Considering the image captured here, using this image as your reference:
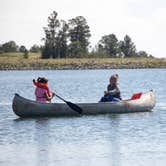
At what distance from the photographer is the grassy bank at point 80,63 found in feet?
408

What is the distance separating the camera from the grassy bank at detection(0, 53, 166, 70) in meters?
124

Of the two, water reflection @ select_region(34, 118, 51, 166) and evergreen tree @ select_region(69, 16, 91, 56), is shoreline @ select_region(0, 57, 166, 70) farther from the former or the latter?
water reflection @ select_region(34, 118, 51, 166)

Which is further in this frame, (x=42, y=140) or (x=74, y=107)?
(x=74, y=107)

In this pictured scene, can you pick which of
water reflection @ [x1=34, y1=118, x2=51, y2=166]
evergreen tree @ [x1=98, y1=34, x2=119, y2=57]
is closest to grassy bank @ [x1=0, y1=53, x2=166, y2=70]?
evergreen tree @ [x1=98, y1=34, x2=119, y2=57]

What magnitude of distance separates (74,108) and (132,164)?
10.8 metres

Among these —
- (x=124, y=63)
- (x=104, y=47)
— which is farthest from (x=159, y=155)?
(x=104, y=47)

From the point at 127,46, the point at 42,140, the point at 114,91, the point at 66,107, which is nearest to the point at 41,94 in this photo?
the point at 66,107

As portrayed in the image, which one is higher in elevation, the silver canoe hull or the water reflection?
the silver canoe hull

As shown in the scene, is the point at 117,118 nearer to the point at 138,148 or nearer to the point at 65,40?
the point at 138,148

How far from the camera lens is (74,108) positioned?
28344 mm

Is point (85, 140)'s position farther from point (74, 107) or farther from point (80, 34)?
point (80, 34)

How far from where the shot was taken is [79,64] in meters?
125

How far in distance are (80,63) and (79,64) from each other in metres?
0.22

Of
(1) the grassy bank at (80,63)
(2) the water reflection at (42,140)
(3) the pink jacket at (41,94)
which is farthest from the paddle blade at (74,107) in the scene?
(1) the grassy bank at (80,63)
